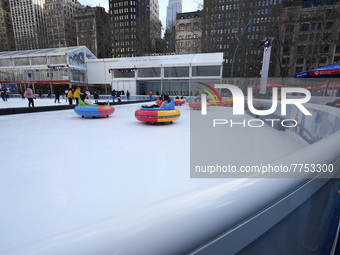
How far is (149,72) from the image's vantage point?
68.2 ft

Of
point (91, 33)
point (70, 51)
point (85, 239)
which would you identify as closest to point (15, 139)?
point (85, 239)

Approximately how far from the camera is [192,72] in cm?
1916

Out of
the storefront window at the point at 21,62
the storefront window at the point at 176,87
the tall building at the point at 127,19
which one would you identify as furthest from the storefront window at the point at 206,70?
the tall building at the point at 127,19

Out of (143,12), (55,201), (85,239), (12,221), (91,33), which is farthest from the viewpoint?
(143,12)

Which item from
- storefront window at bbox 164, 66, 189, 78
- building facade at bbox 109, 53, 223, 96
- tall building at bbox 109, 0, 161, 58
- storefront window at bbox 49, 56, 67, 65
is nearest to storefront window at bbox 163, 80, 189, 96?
building facade at bbox 109, 53, 223, 96

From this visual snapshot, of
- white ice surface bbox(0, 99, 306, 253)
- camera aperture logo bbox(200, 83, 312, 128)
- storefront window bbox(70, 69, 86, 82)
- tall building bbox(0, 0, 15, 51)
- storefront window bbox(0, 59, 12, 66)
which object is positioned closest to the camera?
white ice surface bbox(0, 99, 306, 253)

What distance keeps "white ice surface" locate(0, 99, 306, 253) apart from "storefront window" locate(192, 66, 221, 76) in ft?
50.1

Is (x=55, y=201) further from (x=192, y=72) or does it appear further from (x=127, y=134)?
(x=192, y=72)

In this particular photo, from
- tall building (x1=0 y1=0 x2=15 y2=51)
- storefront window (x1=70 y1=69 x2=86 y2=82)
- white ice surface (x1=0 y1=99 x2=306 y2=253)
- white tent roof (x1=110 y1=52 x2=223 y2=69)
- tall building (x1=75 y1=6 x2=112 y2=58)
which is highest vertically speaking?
tall building (x1=0 y1=0 x2=15 y2=51)

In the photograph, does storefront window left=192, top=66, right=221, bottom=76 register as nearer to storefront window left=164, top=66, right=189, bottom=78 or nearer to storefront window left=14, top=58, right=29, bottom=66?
storefront window left=164, top=66, right=189, bottom=78

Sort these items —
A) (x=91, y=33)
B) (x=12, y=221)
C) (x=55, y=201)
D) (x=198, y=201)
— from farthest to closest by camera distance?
1. (x=91, y=33)
2. (x=55, y=201)
3. (x=12, y=221)
4. (x=198, y=201)

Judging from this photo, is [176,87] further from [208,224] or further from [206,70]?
[208,224]

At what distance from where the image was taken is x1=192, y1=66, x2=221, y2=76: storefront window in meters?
18.5

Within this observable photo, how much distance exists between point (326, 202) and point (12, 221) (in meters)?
2.32
